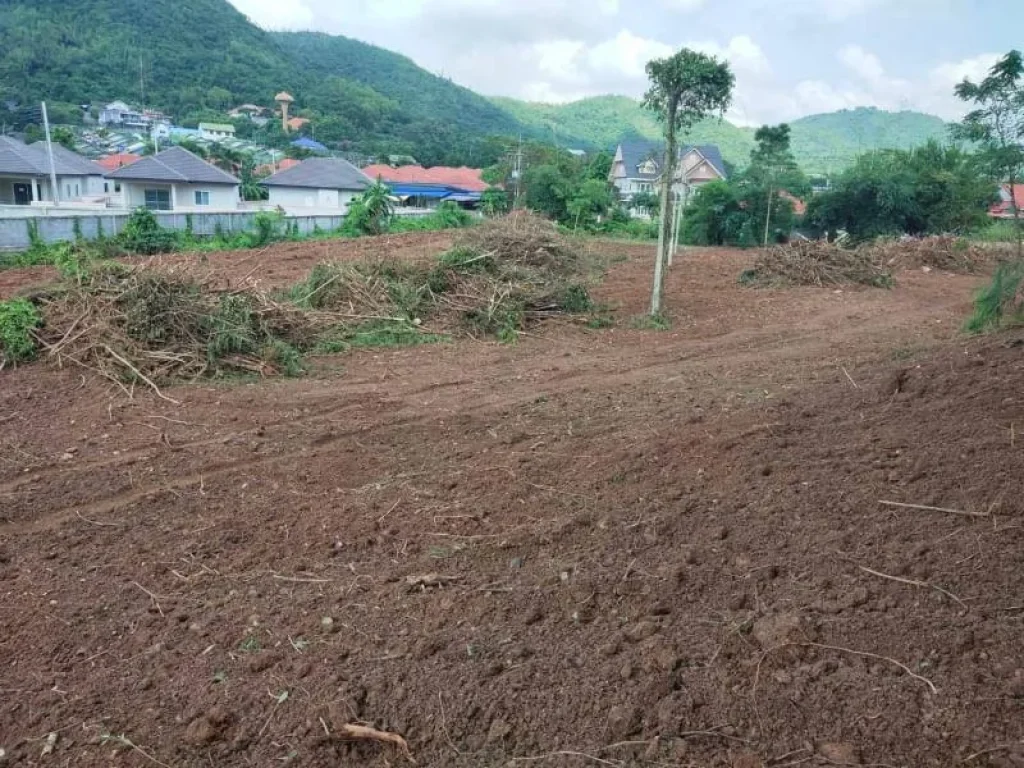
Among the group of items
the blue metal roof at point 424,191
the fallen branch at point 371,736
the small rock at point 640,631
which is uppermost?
the blue metal roof at point 424,191

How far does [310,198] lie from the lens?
46.3 metres

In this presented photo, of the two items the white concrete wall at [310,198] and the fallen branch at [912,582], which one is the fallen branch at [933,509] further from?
the white concrete wall at [310,198]

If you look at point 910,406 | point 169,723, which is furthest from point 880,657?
point 910,406

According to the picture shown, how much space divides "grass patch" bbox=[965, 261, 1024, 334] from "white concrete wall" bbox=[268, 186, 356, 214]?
134ft

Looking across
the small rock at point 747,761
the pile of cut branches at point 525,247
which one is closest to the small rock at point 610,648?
the small rock at point 747,761

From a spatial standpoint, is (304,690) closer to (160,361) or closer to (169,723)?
(169,723)

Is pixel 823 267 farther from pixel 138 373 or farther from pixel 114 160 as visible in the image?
pixel 114 160

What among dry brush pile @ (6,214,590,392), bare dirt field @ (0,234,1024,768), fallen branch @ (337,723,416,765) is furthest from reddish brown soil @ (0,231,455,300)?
fallen branch @ (337,723,416,765)

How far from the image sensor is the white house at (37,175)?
3366 cm

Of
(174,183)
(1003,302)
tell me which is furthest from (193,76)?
(1003,302)

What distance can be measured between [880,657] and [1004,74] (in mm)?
9309

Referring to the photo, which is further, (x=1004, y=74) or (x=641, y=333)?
(x=641, y=333)

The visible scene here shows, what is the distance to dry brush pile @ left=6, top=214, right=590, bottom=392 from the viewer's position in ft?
26.0

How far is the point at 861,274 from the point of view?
16.1 metres
